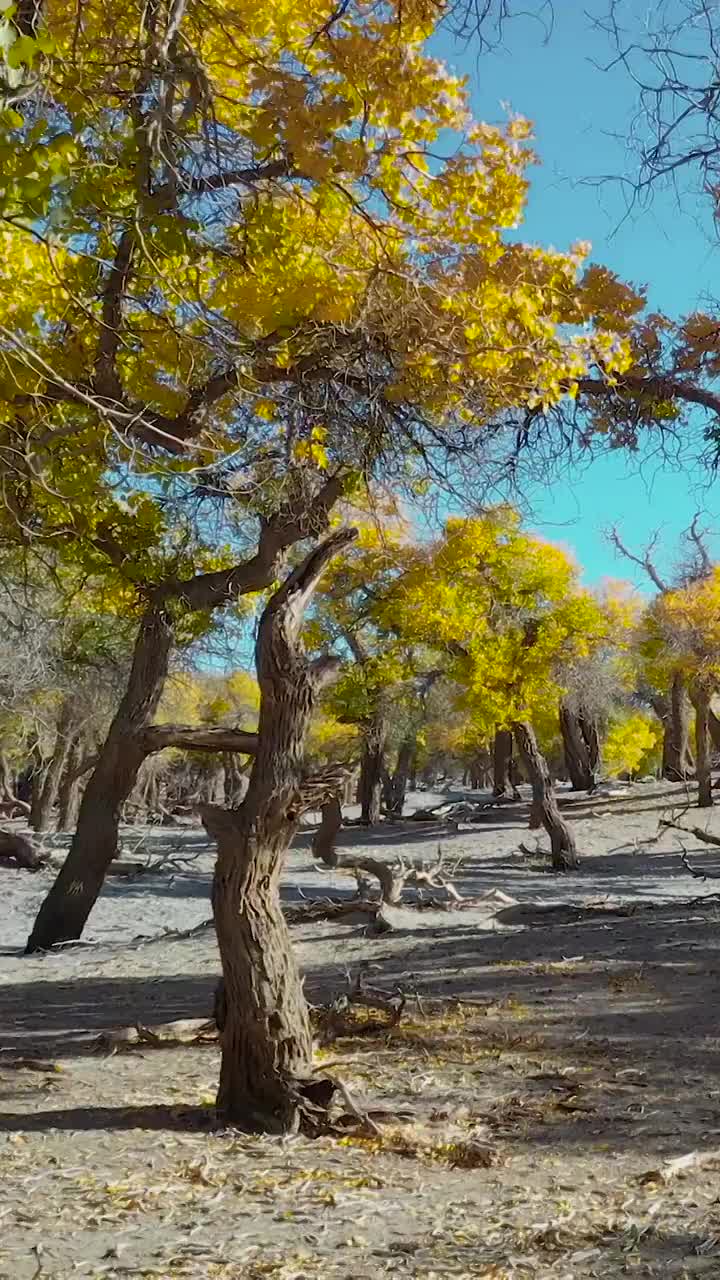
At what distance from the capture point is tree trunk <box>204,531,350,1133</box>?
4656 millimetres

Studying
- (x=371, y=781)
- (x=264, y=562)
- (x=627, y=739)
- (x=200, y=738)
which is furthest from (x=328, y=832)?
(x=627, y=739)

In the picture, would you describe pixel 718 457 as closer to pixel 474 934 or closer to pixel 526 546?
pixel 474 934

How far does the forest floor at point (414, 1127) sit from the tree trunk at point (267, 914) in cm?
23

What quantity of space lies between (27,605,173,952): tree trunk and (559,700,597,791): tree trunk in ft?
72.9

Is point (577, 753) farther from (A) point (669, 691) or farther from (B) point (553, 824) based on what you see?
(B) point (553, 824)

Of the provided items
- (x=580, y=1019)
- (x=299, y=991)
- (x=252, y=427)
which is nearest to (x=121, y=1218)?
(x=299, y=991)

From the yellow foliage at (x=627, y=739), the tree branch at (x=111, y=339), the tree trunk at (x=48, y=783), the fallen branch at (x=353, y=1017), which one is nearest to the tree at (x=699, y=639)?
the yellow foliage at (x=627, y=739)

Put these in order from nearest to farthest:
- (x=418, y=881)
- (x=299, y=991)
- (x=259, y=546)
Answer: (x=299, y=991) < (x=259, y=546) < (x=418, y=881)

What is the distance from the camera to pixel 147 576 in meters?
9.00

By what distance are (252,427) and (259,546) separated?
1627mm

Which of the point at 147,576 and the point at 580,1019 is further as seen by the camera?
the point at 147,576

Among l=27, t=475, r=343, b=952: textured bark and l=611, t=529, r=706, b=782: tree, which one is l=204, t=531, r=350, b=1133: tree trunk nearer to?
l=27, t=475, r=343, b=952: textured bark

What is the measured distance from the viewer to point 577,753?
33.1m

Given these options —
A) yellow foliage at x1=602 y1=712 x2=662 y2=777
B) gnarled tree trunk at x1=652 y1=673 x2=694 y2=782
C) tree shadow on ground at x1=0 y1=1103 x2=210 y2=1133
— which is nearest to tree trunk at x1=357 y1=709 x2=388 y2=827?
gnarled tree trunk at x1=652 y1=673 x2=694 y2=782
